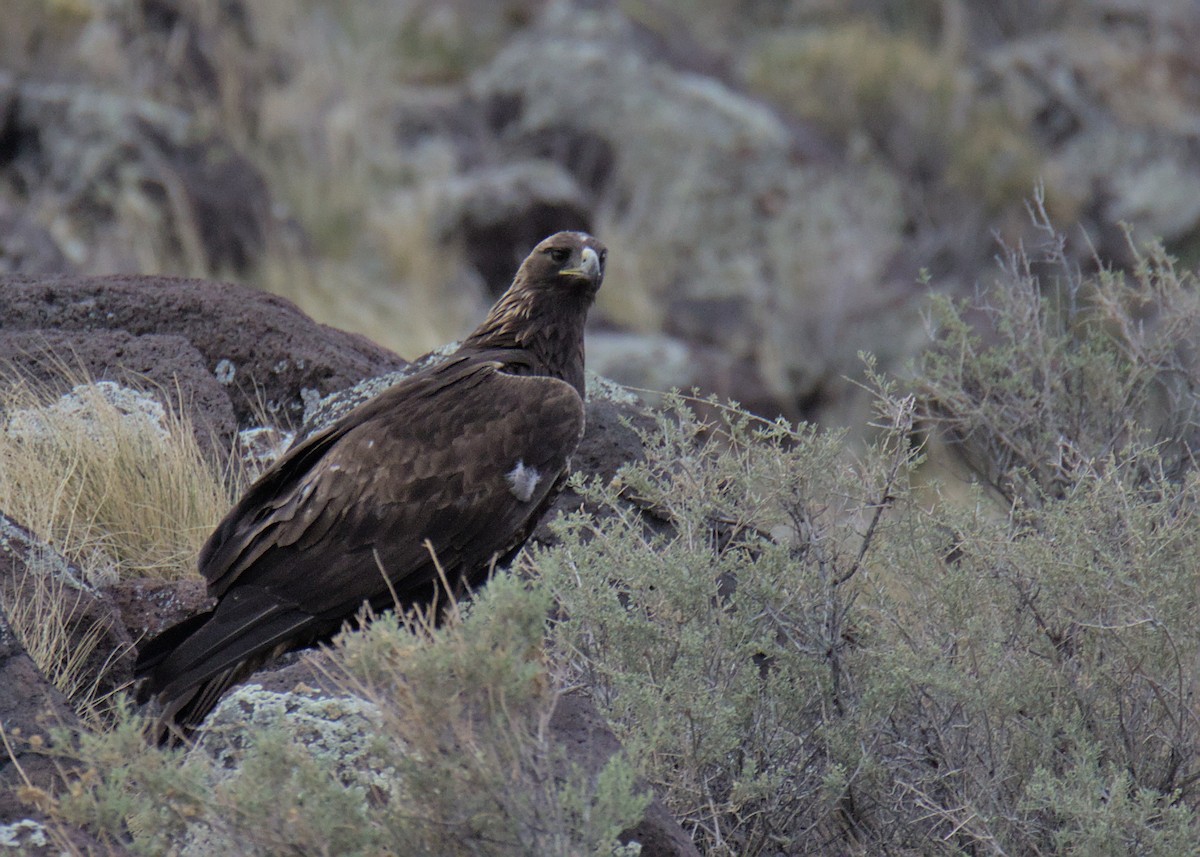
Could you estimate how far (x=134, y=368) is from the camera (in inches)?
237

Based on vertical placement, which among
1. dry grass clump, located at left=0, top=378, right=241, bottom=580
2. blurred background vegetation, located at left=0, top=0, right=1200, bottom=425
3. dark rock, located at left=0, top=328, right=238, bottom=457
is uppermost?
dark rock, located at left=0, top=328, right=238, bottom=457

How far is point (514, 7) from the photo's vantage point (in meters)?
20.9

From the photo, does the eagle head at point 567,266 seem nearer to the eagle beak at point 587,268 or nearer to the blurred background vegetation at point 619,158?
the eagle beak at point 587,268

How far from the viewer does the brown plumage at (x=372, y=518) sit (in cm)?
458

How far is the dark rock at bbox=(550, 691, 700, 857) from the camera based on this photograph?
3738 millimetres

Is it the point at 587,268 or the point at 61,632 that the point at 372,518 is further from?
the point at 587,268

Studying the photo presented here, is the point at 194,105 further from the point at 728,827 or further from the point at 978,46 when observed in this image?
the point at 728,827

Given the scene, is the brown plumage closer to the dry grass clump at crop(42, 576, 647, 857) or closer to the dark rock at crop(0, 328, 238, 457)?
the dark rock at crop(0, 328, 238, 457)

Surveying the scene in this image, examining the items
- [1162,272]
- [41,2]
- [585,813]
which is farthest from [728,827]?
[41,2]

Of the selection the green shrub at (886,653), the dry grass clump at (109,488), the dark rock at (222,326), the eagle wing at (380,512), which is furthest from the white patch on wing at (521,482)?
the dark rock at (222,326)

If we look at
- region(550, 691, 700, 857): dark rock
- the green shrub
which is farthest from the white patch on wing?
region(550, 691, 700, 857): dark rock

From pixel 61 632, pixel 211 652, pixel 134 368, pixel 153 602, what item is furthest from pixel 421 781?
pixel 134 368

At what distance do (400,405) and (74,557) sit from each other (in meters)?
1.20

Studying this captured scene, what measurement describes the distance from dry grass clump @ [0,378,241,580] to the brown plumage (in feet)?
2.13
